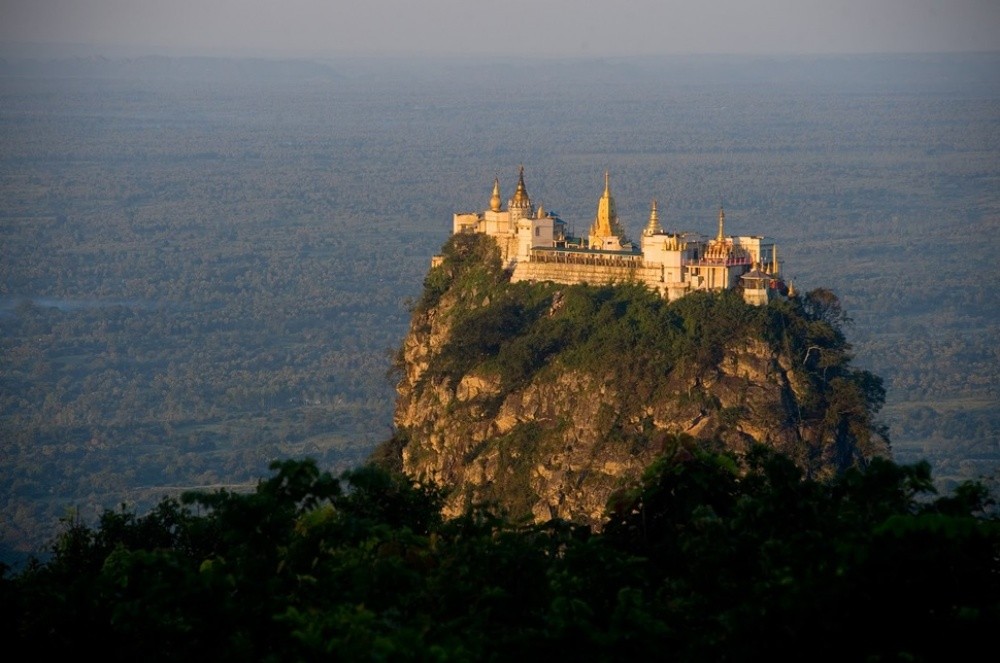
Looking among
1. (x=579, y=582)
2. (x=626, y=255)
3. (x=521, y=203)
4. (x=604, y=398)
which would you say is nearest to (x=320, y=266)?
(x=521, y=203)

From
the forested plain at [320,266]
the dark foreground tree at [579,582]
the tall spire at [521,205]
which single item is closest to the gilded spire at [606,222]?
the tall spire at [521,205]

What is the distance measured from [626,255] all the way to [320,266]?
8889 cm

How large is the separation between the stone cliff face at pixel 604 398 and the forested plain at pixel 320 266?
312 inches

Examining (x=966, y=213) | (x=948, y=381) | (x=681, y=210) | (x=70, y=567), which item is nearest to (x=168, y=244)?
(x=681, y=210)

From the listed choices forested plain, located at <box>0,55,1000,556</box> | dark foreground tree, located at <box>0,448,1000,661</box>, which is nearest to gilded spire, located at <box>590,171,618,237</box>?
forested plain, located at <box>0,55,1000,556</box>

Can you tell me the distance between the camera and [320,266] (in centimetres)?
13562

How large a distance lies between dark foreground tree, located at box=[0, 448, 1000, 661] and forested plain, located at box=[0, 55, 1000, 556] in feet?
116

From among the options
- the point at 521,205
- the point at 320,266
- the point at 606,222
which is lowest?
the point at 320,266

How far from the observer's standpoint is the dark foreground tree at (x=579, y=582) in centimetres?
1741

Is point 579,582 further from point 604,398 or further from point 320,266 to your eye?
point 320,266

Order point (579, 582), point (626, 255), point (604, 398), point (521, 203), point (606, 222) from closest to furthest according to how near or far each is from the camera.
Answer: point (579, 582)
point (604, 398)
point (626, 255)
point (606, 222)
point (521, 203)

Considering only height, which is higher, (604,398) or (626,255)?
(626,255)

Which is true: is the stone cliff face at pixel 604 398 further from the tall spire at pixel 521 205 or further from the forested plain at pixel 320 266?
the forested plain at pixel 320 266

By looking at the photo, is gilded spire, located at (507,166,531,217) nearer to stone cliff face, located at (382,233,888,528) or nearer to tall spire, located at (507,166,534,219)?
tall spire, located at (507,166,534,219)
